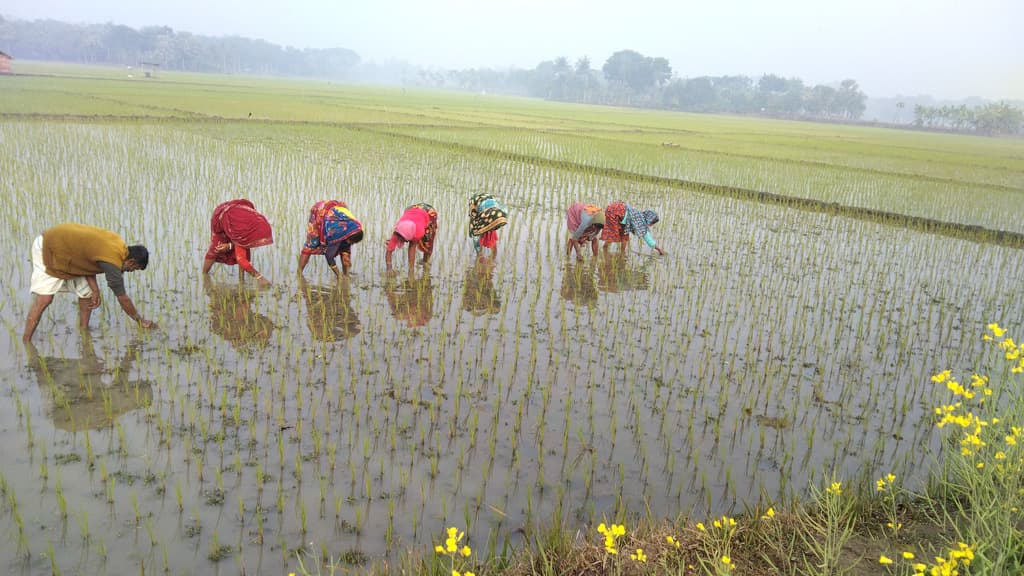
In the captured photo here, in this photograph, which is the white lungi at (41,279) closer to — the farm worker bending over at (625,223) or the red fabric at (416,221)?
the red fabric at (416,221)

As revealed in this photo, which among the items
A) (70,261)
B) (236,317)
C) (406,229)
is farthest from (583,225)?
(70,261)

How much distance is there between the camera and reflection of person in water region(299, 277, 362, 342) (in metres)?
4.92

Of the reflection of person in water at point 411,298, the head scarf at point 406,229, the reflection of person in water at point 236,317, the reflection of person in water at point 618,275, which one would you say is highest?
the head scarf at point 406,229

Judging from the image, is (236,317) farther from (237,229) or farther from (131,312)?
(237,229)

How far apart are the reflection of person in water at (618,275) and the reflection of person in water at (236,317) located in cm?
302

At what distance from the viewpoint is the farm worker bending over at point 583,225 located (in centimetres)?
696

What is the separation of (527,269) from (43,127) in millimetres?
11931

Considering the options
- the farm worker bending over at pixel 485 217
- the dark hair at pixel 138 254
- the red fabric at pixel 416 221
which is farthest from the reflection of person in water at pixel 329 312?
the farm worker bending over at pixel 485 217

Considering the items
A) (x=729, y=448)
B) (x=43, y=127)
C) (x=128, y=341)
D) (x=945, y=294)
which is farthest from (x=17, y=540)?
(x=43, y=127)

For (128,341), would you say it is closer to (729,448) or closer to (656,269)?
(729,448)

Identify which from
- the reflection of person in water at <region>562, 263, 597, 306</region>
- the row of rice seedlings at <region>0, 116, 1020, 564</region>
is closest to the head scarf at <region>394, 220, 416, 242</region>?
the row of rice seedlings at <region>0, 116, 1020, 564</region>

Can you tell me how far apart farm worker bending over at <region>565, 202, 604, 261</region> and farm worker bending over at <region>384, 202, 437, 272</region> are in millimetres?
1506

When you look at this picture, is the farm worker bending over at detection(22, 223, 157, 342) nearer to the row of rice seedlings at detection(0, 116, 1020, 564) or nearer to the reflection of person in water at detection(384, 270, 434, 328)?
the row of rice seedlings at detection(0, 116, 1020, 564)

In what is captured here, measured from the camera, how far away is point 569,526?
9.81 ft
